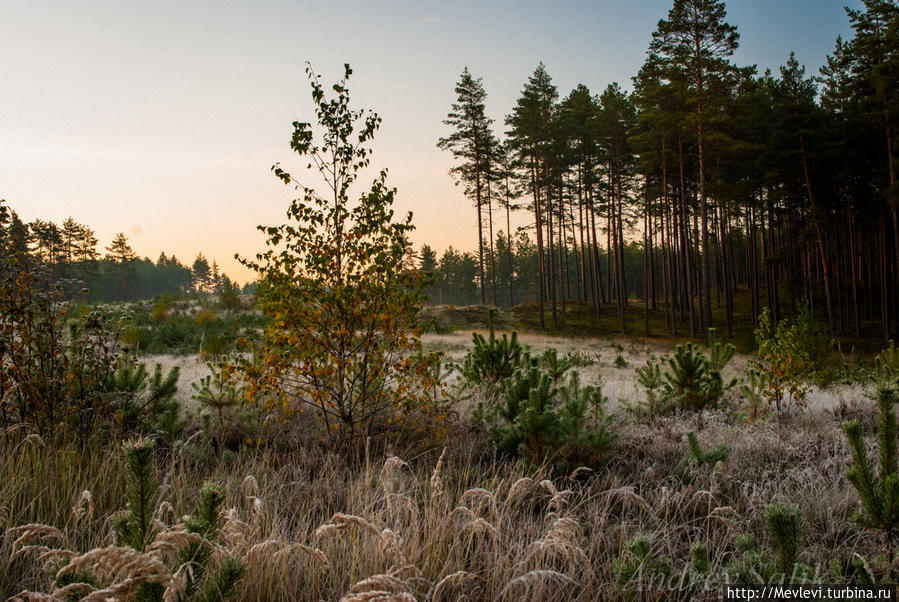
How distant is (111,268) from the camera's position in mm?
72750

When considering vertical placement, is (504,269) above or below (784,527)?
above

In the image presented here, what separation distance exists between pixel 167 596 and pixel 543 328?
28.8m

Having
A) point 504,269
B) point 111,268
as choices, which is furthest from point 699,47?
point 111,268

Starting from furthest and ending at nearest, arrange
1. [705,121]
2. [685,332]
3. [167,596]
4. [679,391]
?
1. [685,332]
2. [705,121]
3. [679,391]
4. [167,596]

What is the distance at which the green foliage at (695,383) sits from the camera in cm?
623

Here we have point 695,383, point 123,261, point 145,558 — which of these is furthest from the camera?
point 123,261

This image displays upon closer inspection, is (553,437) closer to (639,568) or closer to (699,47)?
(639,568)

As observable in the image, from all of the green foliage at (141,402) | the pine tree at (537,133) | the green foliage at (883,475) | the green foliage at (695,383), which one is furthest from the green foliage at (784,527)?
the pine tree at (537,133)

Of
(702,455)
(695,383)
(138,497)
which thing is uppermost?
(138,497)

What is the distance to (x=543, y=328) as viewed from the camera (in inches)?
1148

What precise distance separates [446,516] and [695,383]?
5172 mm

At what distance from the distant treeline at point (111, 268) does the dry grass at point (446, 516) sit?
2029 mm

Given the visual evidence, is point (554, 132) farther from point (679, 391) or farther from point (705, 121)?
point (679, 391)

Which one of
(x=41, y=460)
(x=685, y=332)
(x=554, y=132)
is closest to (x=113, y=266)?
(x=554, y=132)
